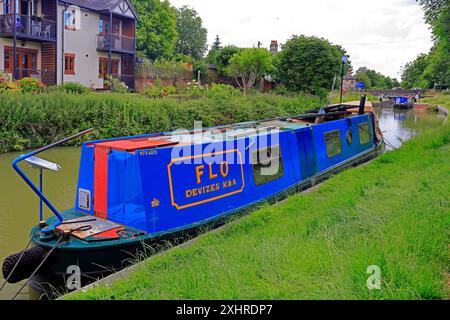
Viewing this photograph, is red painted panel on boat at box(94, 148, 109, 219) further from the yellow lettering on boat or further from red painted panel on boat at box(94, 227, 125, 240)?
the yellow lettering on boat

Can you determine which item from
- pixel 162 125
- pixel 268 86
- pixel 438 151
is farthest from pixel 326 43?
pixel 438 151

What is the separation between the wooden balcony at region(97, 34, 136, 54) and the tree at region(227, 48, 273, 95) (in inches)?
288

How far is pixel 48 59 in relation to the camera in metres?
24.7

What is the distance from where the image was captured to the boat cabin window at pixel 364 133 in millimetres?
11906

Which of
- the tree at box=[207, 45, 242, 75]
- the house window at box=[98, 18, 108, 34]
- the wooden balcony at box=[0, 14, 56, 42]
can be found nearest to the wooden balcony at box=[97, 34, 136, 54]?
the house window at box=[98, 18, 108, 34]

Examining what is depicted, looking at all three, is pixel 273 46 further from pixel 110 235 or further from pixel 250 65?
pixel 110 235

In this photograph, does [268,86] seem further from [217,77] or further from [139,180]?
[139,180]

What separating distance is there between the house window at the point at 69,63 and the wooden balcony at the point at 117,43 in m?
2.26

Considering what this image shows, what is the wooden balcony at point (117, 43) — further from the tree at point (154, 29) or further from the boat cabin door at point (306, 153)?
the boat cabin door at point (306, 153)

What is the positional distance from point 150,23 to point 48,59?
851 inches

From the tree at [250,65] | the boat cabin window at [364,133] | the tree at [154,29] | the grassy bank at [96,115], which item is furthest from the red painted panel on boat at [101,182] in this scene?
the tree at [154,29]

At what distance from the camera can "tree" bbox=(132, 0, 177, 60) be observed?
44.3 metres

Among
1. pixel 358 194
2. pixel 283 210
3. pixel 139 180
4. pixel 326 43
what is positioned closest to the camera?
pixel 139 180

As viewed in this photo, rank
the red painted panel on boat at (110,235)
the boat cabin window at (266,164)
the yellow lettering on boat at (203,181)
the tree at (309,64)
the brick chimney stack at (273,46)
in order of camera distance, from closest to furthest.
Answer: the red painted panel on boat at (110,235) < the yellow lettering on boat at (203,181) < the boat cabin window at (266,164) < the tree at (309,64) < the brick chimney stack at (273,46)
